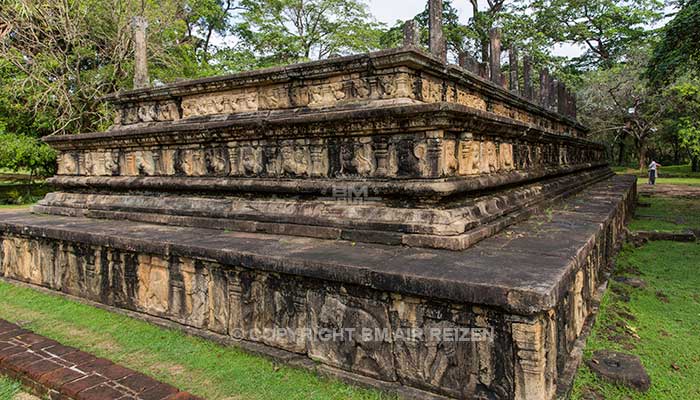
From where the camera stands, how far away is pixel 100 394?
228cm

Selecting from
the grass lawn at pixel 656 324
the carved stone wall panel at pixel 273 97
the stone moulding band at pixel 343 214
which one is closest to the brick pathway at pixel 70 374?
the stone moulding band at pixel 343 214

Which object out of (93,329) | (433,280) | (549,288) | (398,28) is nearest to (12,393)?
(93,329)

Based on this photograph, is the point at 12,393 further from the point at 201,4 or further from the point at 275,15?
the point at 275,15

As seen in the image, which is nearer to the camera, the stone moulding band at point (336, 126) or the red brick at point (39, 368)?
the red brick at point (39, 368)

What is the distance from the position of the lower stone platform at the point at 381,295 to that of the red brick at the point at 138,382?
694 mm

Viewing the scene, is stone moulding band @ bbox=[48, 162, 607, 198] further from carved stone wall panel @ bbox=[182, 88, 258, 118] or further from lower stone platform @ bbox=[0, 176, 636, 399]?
carved stone wall panel @ bbox=[182, 88, 258, 118]

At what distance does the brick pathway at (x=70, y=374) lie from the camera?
229cm

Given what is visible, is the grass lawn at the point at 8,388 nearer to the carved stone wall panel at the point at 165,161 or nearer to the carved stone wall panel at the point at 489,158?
the carved stone wall panel at the point at 165,161

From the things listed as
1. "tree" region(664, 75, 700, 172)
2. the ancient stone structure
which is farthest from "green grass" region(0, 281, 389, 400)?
"tree" region(664, 75, 700, 172)

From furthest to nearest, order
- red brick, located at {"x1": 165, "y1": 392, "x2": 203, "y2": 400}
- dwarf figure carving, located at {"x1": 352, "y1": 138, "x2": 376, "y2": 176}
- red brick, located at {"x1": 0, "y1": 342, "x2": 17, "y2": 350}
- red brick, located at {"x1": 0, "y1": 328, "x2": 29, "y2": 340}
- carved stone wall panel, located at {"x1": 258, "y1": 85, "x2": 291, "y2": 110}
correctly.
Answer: carved stone wall panel, located at {"x1": 258, "y1": 85, "x2": 291, "y2": 110} < dwarf figure carving, located at {"x1": 352, "y1": 138, "x2": 376, "y2": 176} < red brick, located at {"x1": 0, "y1": 328, "x2": 29, "y2": 340} < red brick, located at {"x1": 0, "y1": 342, "x2": 17, "y2": 350} < red brick, located at {"x1": 165, "y1": 392, "x2": 203, "y2": 400}

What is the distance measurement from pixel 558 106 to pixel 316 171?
873 centimetres

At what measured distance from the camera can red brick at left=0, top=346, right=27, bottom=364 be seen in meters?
2.72

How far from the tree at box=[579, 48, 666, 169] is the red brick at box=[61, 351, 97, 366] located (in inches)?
947

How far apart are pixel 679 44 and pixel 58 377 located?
10632 millimetres
